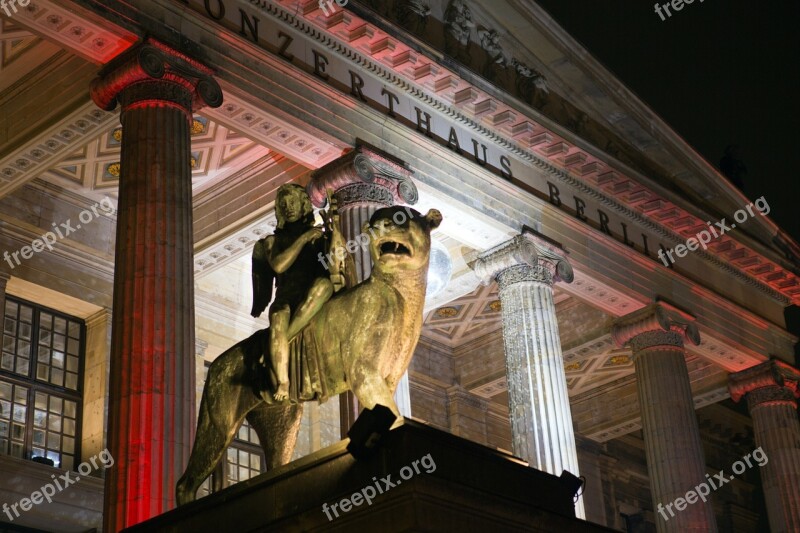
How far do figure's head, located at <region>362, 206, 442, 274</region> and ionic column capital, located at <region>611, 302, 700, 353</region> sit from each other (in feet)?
59.6

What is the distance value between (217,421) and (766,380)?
22480 millimetres

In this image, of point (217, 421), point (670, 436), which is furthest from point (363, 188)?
point (217, 421)

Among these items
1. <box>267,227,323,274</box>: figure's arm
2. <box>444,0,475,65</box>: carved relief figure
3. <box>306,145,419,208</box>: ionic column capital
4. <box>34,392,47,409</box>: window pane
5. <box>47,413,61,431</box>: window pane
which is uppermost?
<box>444,0,475,65</box>: carved relief figure

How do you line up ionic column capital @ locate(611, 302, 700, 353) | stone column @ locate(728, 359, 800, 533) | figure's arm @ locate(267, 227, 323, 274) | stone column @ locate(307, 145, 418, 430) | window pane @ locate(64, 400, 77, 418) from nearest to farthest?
figure's arm @ locate(267, 227, 323, 274)
stone column @ locate(307, 145, 418, 430)
window pane @ locate(64, 400, 77, 418)
ionic column capital @ locate(611, 302, 700, 353)
stone column @ locate(728, 359, 800, 533)

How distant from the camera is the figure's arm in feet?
30.6

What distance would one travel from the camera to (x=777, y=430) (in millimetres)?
28656

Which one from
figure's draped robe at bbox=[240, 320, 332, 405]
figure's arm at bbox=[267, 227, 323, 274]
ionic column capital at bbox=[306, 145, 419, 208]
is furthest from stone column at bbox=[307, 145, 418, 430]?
figure's draped robe at bbox=[240, 320, 332, 405]

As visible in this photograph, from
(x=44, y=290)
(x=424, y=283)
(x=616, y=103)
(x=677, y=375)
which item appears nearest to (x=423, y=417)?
(x=677, y=375)

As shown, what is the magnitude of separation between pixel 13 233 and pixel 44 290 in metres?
1.11

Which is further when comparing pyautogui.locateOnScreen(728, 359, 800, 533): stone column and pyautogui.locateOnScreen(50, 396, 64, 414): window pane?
pyautogui.locateOnScreen(728, 359, 800, 533): stone column

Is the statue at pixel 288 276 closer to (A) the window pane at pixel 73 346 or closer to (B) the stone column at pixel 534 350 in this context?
(B) the stone column at pixel 534 350

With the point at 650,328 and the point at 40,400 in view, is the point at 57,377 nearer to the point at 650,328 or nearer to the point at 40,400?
the point at 40,400

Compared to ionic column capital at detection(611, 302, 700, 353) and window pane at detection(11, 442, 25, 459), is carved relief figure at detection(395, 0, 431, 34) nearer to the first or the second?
ionic column capital at detection(611, 302, 700, 353)

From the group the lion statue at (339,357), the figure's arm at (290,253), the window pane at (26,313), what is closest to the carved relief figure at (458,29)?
the window pane at (26,313)
